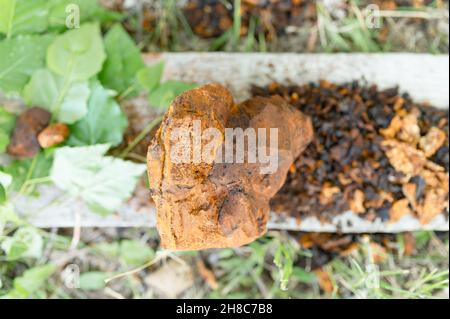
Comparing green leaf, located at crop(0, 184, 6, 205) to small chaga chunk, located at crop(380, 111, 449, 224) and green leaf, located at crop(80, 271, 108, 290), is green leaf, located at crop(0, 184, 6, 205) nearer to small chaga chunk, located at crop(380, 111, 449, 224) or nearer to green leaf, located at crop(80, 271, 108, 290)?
green leaf, located at crop(80, 271, 108, 290)

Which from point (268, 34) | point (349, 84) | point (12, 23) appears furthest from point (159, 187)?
point (268, 34)

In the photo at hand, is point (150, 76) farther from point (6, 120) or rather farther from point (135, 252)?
point (135, 252)

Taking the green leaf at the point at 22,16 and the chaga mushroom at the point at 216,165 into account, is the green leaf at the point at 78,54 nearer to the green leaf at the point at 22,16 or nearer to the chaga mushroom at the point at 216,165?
the green leaf at the point at 22,16

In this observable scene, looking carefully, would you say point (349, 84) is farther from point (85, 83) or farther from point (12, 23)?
point (12, 23)

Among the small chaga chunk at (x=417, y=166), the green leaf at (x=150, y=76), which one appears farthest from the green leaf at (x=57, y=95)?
the small chaga chunk at (x=417, y=166)

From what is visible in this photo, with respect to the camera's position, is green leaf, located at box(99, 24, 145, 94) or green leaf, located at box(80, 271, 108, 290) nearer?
green leaf, located at box(99, 24, 145, 94)

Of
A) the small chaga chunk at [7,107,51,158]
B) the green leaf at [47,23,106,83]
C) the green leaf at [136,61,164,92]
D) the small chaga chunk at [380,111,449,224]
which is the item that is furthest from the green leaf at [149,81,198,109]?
the small chaga chunk at [380,111,449,224]

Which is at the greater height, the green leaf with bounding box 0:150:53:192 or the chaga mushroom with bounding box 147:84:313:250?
the chaga mushroom with bounding box 147:84:313:250

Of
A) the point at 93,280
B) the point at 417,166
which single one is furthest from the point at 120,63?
the point at 417,166
